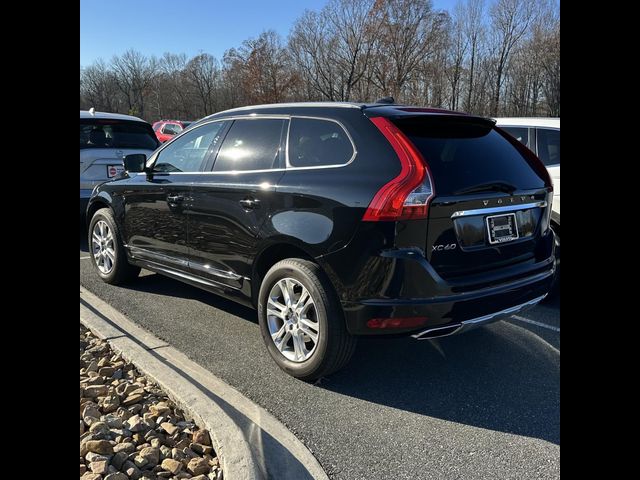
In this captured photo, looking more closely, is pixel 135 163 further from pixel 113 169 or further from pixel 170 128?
pixel 170 128

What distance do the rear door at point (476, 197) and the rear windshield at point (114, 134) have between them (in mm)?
5956

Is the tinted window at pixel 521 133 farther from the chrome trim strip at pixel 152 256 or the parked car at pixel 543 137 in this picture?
the chrome trim strip at pixel 152 256

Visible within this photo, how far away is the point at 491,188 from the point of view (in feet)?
10.8

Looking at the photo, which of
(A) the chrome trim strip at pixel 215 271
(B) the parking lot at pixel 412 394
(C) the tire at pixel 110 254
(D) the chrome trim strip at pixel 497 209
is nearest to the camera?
(B) the parking lot at pixel 412 394

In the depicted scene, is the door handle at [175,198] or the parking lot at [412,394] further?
the door handle at [175,198]

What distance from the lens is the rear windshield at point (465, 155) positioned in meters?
3.16

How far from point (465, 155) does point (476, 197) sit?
1.15ft

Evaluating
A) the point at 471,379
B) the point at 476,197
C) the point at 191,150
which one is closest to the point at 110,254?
the point at 191,150

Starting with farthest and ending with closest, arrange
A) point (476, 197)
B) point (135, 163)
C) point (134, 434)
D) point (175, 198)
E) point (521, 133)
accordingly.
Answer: point (521, 133)
point (135, 163)
point (175, 198)
point (476, 197)
point (134, 434)

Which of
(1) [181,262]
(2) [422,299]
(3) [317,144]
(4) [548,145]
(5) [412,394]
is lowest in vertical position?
(5) [412,394]

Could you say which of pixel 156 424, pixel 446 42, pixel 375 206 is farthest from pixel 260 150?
pixel 446 42

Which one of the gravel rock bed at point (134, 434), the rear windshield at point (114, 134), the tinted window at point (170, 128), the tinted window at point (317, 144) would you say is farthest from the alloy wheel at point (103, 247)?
the tinted window at point (170, 128)
